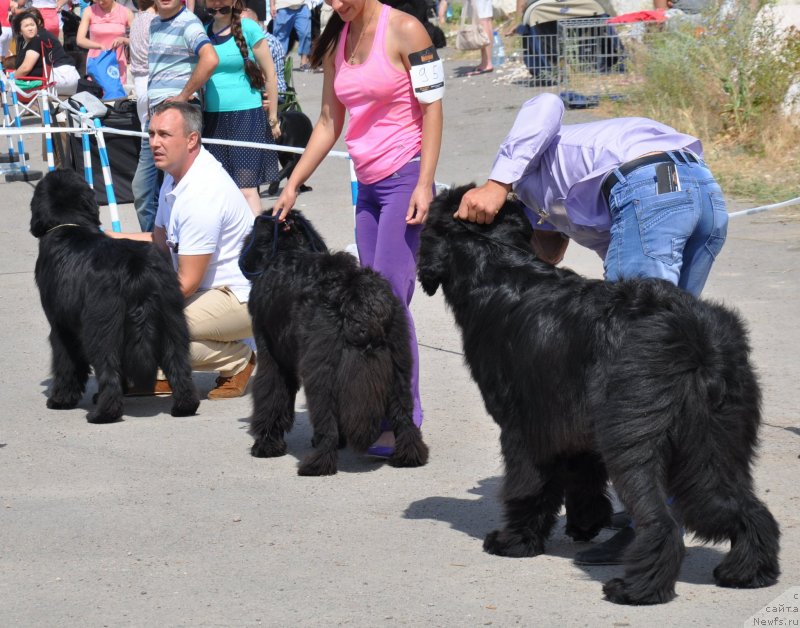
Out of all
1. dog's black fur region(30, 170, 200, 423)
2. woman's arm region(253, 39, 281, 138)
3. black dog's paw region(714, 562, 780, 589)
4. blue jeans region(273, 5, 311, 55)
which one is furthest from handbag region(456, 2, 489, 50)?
black dog's paw region(714, 562, 780, 589)

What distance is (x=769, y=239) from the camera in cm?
880

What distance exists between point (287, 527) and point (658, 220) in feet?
5.83

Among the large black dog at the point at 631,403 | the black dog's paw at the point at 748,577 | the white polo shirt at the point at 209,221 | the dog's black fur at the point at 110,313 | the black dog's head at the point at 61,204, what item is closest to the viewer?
the large black dog at the point at 631,403

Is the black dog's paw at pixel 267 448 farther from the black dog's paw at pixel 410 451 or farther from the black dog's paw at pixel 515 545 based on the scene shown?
the black dog's paw at pixel 515 545

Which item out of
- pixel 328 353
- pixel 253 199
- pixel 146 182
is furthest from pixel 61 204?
pixel 253 199

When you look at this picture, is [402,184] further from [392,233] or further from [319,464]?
[319,464]

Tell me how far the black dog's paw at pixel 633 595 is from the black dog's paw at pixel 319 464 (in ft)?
5.82

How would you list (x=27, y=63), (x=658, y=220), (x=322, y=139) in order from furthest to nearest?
(x=27, y=63)
(x=322, y=139)
(x=658, y=220)

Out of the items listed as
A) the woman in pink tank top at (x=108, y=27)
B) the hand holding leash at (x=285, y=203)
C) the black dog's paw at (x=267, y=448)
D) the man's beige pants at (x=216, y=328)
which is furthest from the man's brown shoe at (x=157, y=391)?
the woman in pink tank top at (x=108, y=27)

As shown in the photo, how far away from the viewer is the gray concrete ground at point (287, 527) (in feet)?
11.3

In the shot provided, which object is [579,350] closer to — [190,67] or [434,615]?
[434,615]

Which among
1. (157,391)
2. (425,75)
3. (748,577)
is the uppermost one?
(425,75)

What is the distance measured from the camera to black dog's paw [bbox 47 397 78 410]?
6.03m

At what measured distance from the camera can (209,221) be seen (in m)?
5.92
